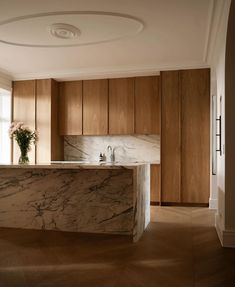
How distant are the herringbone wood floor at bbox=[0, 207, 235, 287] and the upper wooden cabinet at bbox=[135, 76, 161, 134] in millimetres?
2374

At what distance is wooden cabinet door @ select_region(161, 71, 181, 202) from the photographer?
17.4 feet

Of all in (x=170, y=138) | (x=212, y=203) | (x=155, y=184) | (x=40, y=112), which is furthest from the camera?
(x=40, y=112)

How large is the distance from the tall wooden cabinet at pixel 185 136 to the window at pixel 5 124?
334cm

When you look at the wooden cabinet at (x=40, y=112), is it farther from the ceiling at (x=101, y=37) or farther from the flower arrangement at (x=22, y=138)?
the flower arrangement at (x=22, y=138)

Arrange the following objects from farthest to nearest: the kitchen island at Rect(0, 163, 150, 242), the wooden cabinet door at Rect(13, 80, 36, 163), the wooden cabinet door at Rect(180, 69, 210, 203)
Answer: the wooden cabinet door at Rect(13, 80, 36, 163) < the wooden cabinet door at Rect(180, 69, 210, 203) < the kitchen island at Rect(0, 163, 150, 242)

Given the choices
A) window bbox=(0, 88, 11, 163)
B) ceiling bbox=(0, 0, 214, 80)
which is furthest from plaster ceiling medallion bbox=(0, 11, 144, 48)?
window bbox=(0, 88, 11, 163)

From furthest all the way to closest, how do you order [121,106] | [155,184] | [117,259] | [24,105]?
[24,105], [121,106], [155,184], [117,259]

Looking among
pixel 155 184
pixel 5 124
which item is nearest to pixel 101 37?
pixel 155 184

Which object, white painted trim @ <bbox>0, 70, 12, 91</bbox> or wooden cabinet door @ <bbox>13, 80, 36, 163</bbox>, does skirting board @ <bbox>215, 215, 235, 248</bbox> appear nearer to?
wooden cabinet door @ <bbox>13, 80, 36, 163</bbox>

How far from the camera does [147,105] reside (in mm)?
5695

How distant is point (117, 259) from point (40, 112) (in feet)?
13.3

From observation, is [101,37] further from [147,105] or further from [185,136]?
[185,136]

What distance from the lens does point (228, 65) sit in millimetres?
3076

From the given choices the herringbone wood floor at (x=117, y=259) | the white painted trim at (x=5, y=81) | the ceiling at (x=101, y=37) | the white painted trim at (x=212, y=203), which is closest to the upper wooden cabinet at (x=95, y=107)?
the ceiling at (x=101, y=37)
